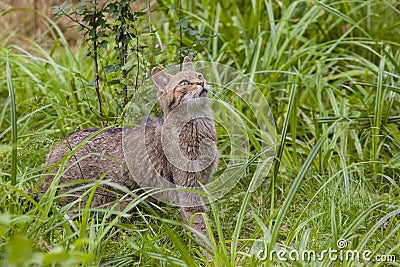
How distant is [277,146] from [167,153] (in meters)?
0.96

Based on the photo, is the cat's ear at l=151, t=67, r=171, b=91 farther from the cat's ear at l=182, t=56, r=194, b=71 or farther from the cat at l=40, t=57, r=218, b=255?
the cat's ear at l=182, t=56, r=194, b=71

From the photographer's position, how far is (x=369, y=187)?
4.33 m

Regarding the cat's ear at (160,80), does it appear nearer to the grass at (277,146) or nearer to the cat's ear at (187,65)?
the cat's ear at (187,65)

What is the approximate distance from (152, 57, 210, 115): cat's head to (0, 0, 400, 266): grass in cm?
47

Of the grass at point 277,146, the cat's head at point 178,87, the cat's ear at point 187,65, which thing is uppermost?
A: the cat's ear at point 187,65

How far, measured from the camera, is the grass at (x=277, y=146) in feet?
10.3

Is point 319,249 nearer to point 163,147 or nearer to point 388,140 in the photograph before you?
point 163,147

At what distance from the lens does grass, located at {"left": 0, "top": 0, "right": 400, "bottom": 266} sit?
3.13 metres

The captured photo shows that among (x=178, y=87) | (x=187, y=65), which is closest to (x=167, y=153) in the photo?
(x=178, y=87)

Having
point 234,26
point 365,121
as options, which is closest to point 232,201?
point 365,121

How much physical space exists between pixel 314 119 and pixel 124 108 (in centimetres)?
145

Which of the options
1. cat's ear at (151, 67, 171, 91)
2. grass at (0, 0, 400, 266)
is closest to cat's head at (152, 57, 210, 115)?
cat's ear at (151, 67, 171, 91)

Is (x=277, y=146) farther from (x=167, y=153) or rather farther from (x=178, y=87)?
(x=178, y=87)

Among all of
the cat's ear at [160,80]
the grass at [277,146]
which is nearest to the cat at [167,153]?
the cat's ear at [160,80]
